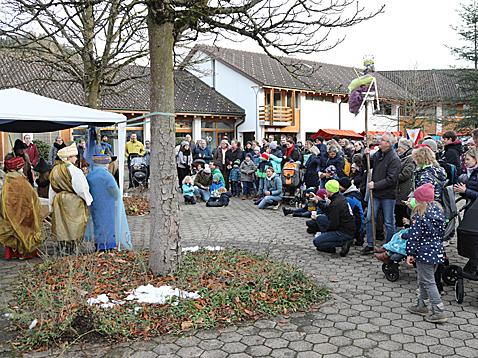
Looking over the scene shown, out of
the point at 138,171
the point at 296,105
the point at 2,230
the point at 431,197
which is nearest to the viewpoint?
the point at 431,197

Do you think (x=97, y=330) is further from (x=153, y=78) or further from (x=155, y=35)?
(x=155, y=35)

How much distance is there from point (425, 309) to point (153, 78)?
4068mm

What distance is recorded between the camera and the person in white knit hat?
708 cm

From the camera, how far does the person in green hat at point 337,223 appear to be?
7332mm

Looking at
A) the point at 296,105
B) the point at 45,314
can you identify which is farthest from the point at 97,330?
the point at 296,105

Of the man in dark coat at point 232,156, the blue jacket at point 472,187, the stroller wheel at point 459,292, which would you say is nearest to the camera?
the stroller wheel at point 459,292

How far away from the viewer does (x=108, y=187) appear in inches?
292

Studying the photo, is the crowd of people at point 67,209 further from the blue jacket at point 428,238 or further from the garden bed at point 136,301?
the blue jacket at point 428,238

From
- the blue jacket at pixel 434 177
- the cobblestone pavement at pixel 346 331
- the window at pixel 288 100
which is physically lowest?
the cobblestone pavement at pixel 346 331

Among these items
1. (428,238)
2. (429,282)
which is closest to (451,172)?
(428,238)

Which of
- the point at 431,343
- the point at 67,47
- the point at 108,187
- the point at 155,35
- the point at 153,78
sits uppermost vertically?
the point at 67,47

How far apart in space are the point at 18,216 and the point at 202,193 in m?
7.43

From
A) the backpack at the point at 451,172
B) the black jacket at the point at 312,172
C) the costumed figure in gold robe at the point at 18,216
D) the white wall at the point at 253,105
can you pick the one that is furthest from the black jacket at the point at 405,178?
the white wall at the point at 253,105

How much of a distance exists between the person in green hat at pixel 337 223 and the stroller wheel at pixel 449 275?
1.76 metres
